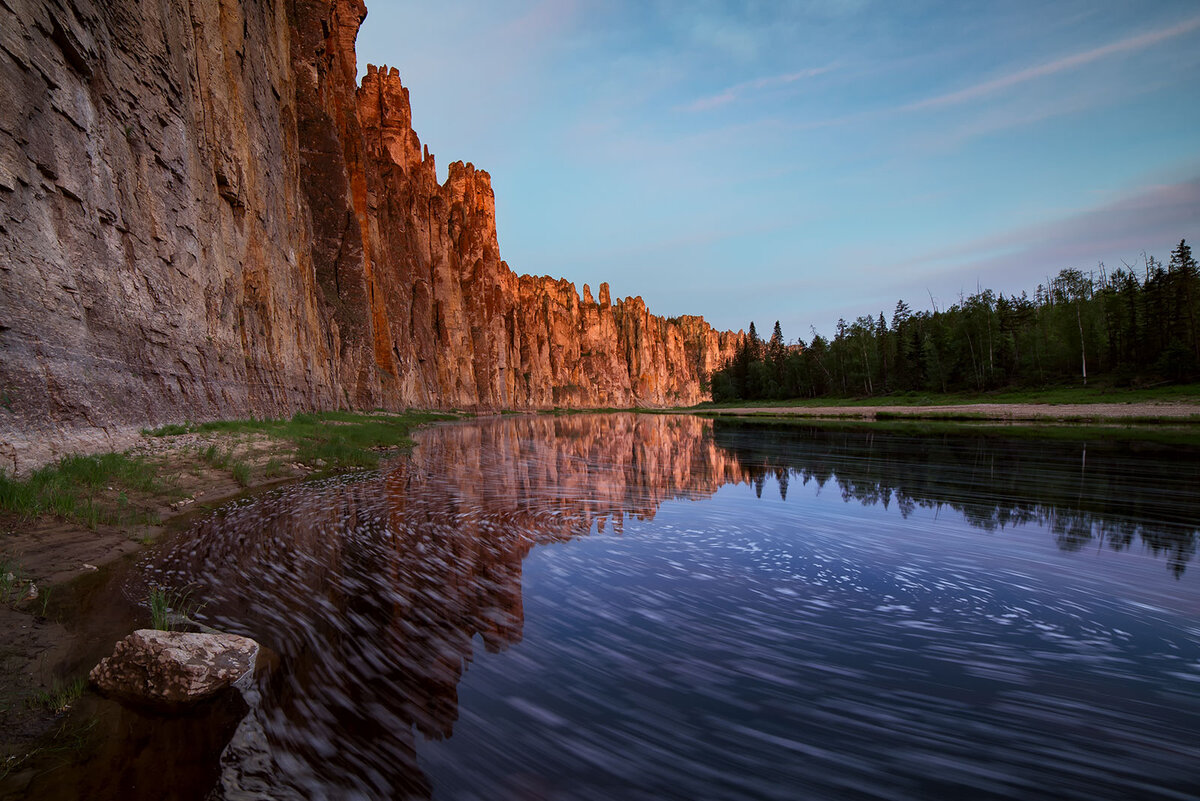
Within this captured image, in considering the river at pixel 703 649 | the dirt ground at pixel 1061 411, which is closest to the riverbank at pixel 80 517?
the river at pixel 703 649

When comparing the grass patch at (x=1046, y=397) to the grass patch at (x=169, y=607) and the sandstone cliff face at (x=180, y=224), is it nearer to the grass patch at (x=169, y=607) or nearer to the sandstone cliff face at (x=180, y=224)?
the grass patch at (x=169, y=607)

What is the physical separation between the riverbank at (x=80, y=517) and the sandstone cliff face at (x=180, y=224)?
1.00 meters

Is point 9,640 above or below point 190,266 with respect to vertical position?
below

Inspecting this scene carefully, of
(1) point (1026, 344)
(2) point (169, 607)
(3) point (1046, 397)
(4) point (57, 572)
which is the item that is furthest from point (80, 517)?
(1) point (1026, 344)

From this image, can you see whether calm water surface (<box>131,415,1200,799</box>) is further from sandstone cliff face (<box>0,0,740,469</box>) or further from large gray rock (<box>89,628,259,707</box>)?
sandstone cliff face (<box>0,0,740,469</box>)

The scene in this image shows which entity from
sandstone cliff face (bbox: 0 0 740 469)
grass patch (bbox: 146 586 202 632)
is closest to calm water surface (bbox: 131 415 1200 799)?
grass patch (bbox: 146 586 202 632)

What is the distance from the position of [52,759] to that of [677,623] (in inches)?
179

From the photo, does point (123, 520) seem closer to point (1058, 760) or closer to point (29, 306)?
point (29, 306)

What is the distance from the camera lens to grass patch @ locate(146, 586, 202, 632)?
15.6ft

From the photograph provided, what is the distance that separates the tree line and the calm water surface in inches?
2200

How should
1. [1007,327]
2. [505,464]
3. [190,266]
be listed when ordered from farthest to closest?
[1007,327], [505,464], [190,266]

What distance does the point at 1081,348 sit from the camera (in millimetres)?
56406

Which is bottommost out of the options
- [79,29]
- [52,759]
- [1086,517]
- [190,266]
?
[1086,517]

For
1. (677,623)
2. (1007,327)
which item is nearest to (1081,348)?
(1007,327)
